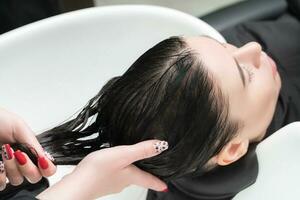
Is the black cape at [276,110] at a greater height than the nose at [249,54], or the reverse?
the nose at [249,54]

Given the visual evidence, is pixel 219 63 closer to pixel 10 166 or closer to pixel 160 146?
pixel 160 146

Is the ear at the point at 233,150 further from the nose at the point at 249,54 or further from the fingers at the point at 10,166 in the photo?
the fingers at the point at 10,166

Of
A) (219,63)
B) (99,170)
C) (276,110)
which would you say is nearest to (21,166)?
(99,170)

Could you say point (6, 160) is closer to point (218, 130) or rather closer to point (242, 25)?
point (218, 130)

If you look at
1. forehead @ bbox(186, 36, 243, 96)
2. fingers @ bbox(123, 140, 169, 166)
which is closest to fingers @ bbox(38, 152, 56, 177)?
fingers @ bbox(123, 140, 169, 166)

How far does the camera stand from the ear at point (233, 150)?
0.78 m

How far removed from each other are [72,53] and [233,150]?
45cm

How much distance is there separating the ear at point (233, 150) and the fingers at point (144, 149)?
12 cm

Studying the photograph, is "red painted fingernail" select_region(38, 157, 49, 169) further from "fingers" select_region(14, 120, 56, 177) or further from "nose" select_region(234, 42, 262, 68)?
"nose" select_region(234, 42, 262, 68)

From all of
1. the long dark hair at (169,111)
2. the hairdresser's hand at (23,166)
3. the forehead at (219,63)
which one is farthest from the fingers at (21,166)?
the forehead at (219,63)

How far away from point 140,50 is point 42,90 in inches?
9.3

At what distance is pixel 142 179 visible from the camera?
76 cm

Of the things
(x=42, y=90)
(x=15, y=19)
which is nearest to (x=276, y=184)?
(x=42, y=90)

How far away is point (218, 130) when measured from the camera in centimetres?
73
